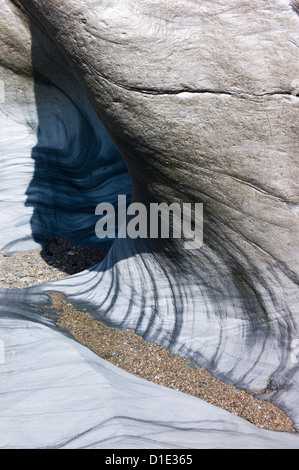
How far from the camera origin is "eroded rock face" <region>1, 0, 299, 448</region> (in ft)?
5.65

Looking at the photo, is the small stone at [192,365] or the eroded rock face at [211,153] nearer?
the eroded rock face at [211,153]

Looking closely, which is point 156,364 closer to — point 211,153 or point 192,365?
point 192,365

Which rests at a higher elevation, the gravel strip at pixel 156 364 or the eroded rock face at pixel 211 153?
the eroded rock face at pixel 211 153

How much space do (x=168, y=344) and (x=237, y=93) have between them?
1207 millimetres

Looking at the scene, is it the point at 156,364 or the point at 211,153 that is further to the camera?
the point at 156,364

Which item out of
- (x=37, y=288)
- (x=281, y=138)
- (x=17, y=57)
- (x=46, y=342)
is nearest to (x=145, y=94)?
(x=281, y=138)

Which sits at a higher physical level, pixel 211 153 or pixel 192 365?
pixel 211 153

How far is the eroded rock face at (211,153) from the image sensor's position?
172 centimetres

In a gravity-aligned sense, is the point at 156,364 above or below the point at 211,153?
below

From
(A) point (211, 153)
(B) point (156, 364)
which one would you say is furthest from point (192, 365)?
(A) point (211, 153)

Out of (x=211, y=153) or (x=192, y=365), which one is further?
(x=192, y=365)

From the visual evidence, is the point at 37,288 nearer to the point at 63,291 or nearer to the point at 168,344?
the point at 63,291

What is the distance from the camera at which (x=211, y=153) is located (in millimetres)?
1854
